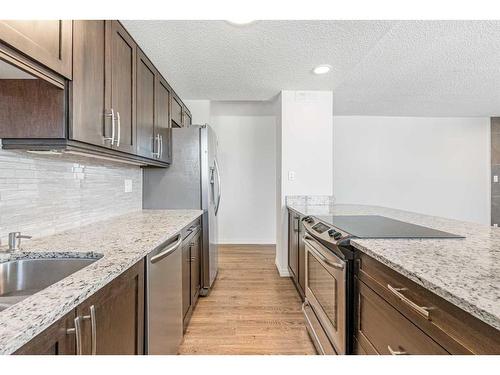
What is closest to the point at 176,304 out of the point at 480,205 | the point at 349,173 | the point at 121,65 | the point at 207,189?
the point at 207,189

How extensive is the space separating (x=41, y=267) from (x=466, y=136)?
6271 mm

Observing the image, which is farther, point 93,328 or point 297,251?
point 297,251

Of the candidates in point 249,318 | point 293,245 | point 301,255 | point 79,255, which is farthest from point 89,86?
point 293,245

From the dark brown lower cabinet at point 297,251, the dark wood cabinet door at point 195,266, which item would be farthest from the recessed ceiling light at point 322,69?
the dark wood cabinet door at point 195,266

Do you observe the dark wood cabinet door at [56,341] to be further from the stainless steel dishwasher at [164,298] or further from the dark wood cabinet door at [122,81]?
the dark wood cabinet door at [122,81]

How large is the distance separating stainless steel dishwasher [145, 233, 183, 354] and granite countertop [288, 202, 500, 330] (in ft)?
3.06

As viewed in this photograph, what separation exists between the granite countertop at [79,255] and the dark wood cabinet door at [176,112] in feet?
4.19

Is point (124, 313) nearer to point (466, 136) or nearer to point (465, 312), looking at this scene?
point (465, 312)

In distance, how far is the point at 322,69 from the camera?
2.63m

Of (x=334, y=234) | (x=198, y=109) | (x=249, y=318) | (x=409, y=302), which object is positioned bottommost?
(x=249, y=318)

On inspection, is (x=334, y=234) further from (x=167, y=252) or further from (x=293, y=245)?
(x=293, y=245)

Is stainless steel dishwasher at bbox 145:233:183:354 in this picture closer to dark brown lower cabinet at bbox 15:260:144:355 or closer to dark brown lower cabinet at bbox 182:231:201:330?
dark brown lower cabinet at bbox 15:260:144:355

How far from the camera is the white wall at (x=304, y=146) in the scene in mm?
3385

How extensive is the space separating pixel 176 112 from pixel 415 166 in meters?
4.30
